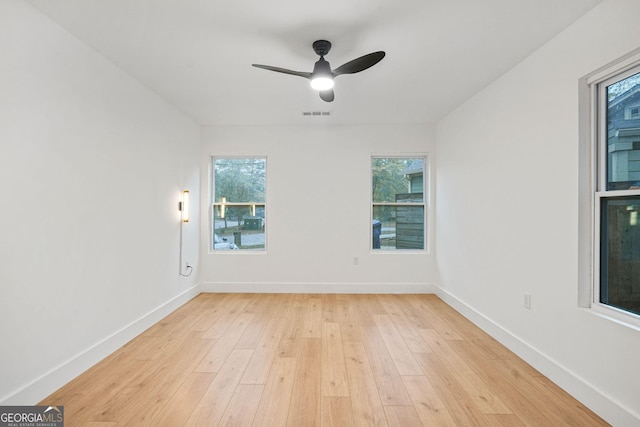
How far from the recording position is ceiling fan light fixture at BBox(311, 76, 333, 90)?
7.74 feet

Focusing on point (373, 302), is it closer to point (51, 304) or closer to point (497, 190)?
point (497, 190)

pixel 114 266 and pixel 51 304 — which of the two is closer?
pixel 51 304

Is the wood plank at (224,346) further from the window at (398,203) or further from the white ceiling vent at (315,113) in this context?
the white ceiling vent at (315,113)

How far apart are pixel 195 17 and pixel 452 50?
78.0 inches

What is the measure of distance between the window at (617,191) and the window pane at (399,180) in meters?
2.71

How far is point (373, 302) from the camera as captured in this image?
419 cm

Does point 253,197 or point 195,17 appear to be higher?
point 195,17

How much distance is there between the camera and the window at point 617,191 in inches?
71.7

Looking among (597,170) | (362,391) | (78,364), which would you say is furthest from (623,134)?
(78,364)

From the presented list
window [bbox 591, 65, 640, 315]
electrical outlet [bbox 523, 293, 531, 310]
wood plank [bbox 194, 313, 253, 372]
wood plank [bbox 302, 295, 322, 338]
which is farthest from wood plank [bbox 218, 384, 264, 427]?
window [bbox 591, 65, 640, 315]

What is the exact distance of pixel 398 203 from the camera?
473cm

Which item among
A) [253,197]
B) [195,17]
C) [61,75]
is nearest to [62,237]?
[61,75]

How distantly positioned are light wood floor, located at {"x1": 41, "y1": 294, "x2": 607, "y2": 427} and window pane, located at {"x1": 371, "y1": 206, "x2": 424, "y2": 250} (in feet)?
4.72

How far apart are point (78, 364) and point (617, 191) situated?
3.91 metres
